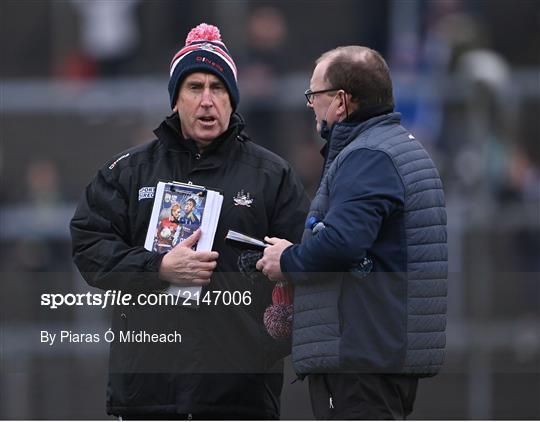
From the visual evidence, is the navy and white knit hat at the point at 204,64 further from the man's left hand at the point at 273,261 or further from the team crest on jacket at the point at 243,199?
the man's left hand at the point at 273,261

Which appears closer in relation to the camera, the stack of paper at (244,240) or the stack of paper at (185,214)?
the stack of paper at (244,240)

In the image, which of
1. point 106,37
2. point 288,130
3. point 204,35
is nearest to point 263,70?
point 288,130

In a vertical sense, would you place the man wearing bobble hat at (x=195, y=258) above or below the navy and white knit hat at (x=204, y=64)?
below

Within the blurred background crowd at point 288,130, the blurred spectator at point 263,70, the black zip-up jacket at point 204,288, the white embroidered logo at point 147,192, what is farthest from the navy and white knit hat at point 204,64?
the blurred spectator at point 263,70

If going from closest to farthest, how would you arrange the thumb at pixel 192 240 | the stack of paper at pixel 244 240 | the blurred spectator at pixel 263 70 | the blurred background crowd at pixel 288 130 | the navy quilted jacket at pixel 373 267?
the navy quilted jacket at pixel 373 267
the stack of paper at pixel 244 240
the thumb at pixel 192 240
the blurred background crowd at pixel 288 130
the blurred spectator at pixel 263 70

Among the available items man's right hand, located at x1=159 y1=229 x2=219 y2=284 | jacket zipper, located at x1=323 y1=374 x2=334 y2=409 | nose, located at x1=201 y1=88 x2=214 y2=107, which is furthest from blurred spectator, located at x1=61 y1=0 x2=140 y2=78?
jacket zipper, located at x1=323 y1=374 x2=334 y2=409

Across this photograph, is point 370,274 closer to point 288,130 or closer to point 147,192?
point 147,192

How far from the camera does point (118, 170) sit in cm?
558

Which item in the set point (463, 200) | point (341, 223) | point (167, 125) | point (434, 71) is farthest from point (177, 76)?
point (434, 71)

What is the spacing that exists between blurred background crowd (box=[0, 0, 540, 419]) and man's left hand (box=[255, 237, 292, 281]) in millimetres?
4054

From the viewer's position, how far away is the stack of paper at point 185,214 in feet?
17.7

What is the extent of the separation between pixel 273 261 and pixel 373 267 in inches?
16.2

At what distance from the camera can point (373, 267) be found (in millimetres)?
4906

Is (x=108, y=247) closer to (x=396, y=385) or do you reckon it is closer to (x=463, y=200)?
(x=396, y=385)
